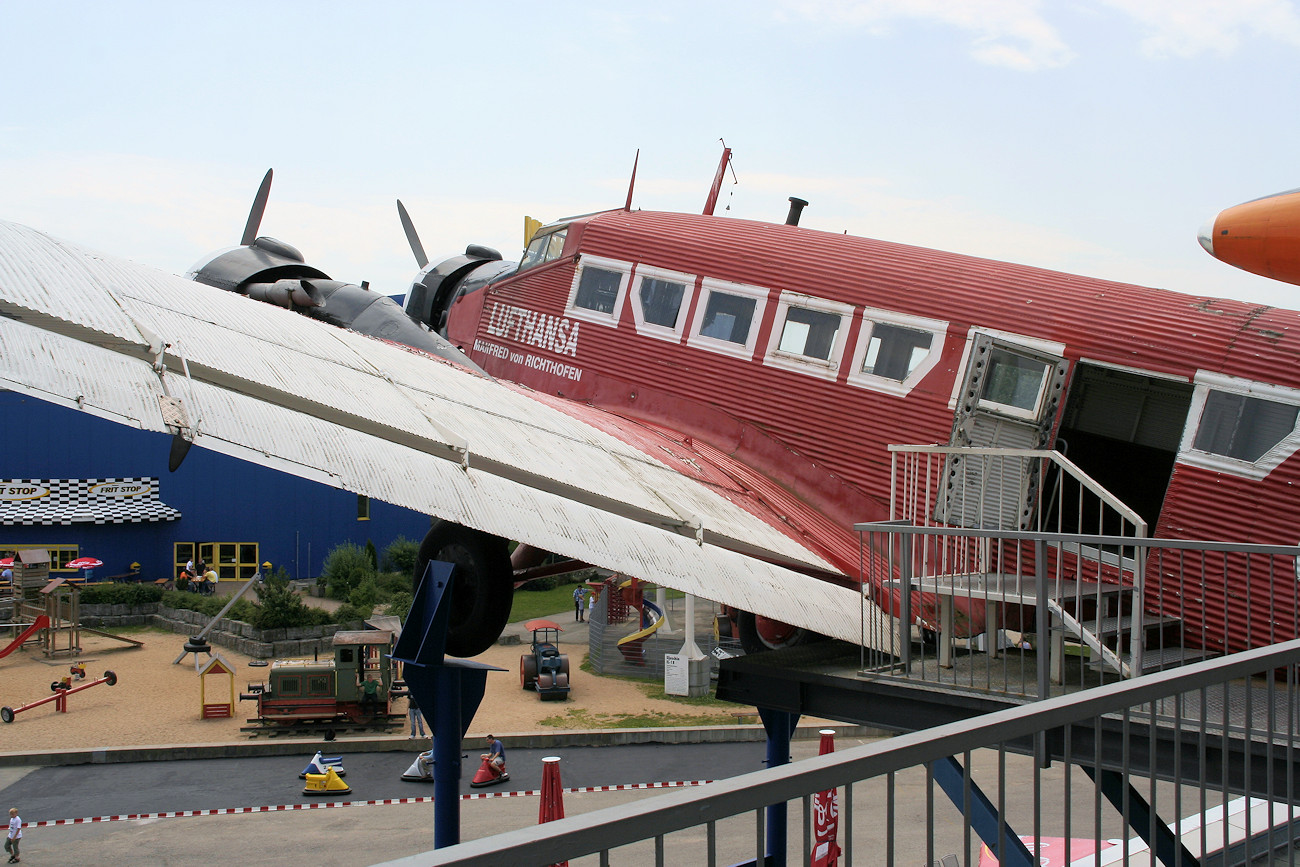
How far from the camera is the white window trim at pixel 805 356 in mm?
8344

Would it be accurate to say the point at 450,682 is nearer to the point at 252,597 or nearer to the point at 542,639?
the point at 542,639

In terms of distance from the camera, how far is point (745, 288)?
8.97m

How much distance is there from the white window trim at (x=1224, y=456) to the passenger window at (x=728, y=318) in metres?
3.59

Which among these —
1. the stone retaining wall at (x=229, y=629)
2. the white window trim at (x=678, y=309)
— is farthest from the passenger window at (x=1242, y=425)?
the stone retaining wall at (x=229, y=629)

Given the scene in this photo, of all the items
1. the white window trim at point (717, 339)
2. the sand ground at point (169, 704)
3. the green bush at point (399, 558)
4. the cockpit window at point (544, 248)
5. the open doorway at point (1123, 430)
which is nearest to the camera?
the open doorway at point (1123, 430)

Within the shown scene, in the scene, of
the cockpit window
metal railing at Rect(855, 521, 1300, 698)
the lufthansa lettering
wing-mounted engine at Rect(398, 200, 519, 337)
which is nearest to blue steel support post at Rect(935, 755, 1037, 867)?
metal railing at Rect(855, 521, 1300, 698)

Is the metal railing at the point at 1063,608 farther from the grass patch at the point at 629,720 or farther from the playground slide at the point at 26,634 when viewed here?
the playground slide at the point at 26,634

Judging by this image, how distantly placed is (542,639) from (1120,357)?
59.5ft

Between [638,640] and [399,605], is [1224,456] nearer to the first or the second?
[638,640]

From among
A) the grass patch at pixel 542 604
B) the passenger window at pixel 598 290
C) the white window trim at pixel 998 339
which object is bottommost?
the grass patch at pixel 542 604

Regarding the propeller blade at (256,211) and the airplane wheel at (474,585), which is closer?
the airplane wheel at (474,585)

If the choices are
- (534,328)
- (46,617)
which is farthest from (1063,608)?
(46,617)

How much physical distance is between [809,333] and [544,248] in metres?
3.50

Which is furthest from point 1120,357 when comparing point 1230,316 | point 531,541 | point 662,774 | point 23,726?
point 23,726
